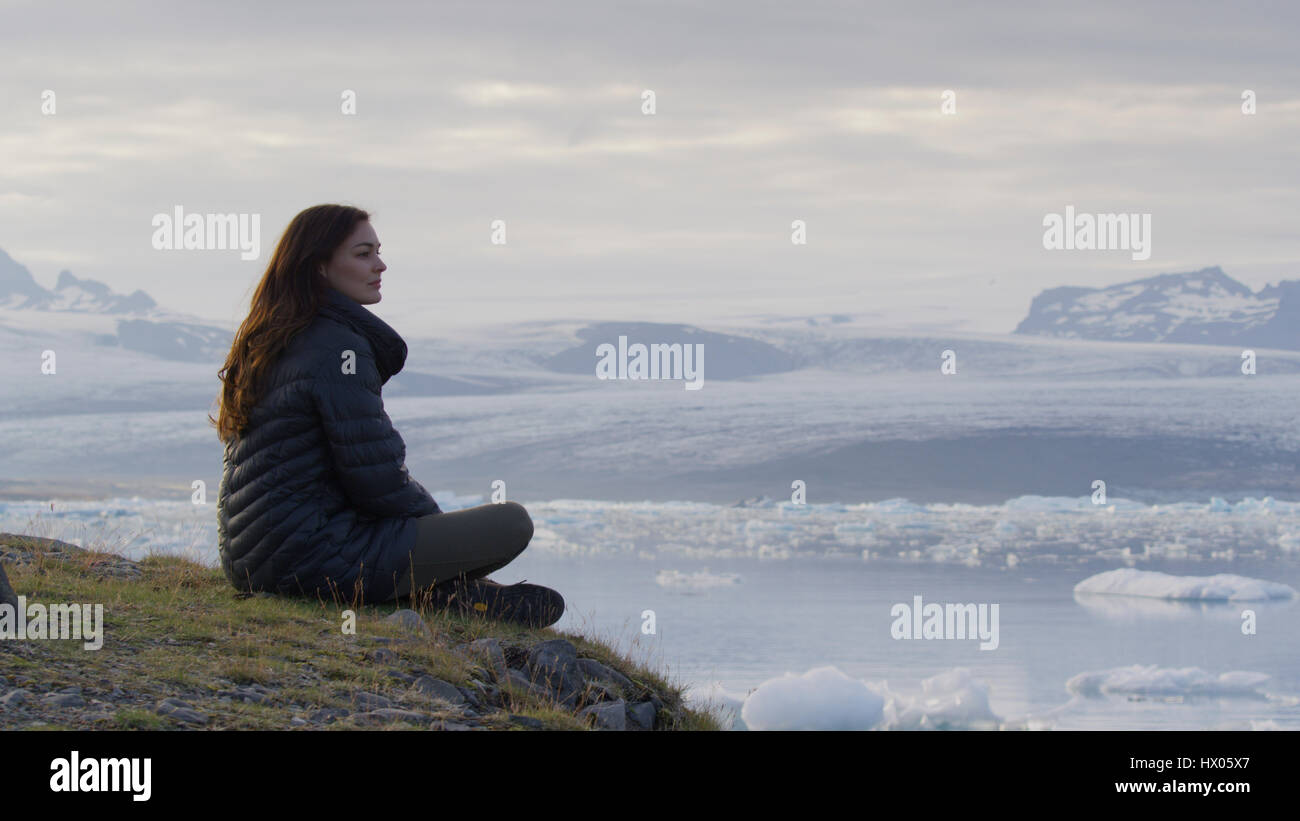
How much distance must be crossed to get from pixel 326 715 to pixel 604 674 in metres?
1.50

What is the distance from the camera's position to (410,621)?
5.18 meters

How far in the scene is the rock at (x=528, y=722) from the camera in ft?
14.5

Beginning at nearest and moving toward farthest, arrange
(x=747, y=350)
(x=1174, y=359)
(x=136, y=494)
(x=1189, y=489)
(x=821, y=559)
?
(x=821, y=559) → (x=136, y=494) → (x=1189, y=489) → (x=1174, y=359) → (x=747, y=350)

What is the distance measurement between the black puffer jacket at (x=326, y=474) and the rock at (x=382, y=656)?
1.60 ft

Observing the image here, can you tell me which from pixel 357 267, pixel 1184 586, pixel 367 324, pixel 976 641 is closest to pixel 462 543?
pixel 367 324

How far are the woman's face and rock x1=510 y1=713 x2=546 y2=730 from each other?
5.97ft

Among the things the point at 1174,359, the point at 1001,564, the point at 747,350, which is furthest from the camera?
the point at 747,350

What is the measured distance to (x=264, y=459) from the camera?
500cm

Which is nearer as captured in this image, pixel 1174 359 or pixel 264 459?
pixel 264 459

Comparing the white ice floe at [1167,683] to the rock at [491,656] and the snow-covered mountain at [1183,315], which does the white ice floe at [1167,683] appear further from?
the snow-covered mountain at [1183,315]

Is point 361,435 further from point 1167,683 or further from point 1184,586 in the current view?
point 1184,586
